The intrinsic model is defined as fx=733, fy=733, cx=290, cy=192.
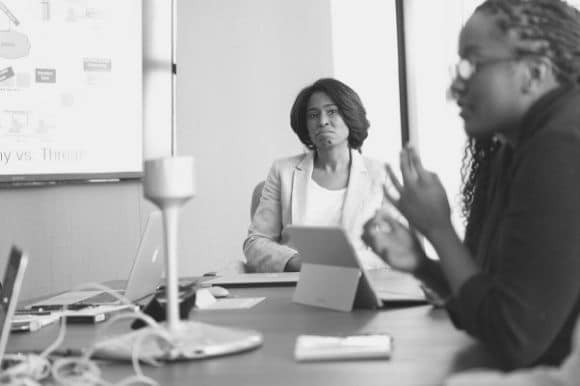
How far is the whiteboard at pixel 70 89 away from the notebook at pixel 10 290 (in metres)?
2.54

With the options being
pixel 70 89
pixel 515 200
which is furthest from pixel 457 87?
pixel 70 89

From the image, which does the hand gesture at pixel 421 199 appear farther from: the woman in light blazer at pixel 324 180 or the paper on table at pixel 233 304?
the woman in light blazer at pixel 324 180

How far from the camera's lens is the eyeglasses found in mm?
1282

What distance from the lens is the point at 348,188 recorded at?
3.21 m

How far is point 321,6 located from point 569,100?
3463mm

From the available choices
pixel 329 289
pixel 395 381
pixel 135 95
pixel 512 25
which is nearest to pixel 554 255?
pixel 395 381

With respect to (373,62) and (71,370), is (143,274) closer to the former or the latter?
(71,370)

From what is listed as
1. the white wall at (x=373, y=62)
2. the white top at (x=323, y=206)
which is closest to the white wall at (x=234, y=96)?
the white wall at (x=373, y=62)

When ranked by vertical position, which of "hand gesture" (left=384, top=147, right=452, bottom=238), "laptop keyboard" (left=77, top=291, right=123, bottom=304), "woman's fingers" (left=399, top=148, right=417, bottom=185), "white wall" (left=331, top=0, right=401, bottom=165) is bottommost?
"laptop keyboard" (left=77, top=291, right=123, bottom=304)

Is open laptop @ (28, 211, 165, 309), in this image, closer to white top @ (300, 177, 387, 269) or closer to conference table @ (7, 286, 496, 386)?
conference table @ (7, 286, 496, 386)

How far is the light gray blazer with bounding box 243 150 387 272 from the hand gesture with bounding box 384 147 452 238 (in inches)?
63.4

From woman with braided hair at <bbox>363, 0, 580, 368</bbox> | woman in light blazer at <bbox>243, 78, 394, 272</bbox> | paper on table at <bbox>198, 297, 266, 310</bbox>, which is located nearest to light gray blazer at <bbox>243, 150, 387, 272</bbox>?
woman in light blazer at <bbox>243, 78, 394, 272</bbox>

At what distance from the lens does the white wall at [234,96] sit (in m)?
4.41

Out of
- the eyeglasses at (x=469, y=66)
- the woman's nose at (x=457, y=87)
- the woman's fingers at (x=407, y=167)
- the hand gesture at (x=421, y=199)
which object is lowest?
the hand gesture at (x=421, y=199)
